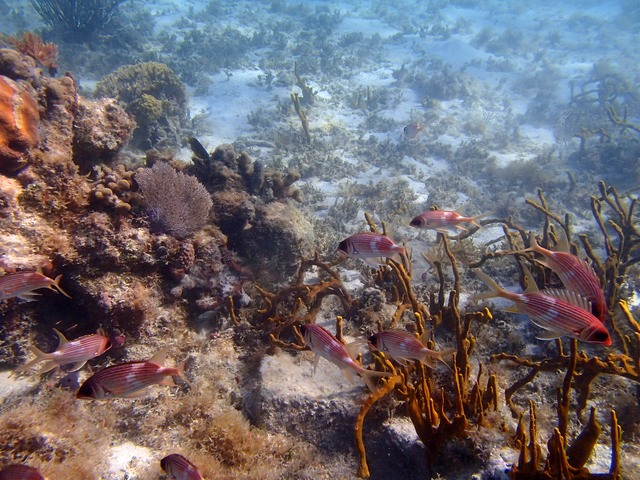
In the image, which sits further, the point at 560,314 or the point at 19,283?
the point at 19,283

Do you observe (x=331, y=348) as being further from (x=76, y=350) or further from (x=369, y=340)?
(x=76, y=350)

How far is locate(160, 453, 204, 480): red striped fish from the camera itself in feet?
7.98

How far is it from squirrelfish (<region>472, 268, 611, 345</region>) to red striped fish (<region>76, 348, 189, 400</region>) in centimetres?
249

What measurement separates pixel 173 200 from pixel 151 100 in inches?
270

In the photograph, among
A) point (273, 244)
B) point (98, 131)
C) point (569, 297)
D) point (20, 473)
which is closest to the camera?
point (20, 473)

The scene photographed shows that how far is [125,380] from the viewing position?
2.51 meters

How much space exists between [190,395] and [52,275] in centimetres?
192

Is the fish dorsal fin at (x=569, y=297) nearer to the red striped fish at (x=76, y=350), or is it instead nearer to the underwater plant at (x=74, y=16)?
the red striped fish at (x=76, y=350)

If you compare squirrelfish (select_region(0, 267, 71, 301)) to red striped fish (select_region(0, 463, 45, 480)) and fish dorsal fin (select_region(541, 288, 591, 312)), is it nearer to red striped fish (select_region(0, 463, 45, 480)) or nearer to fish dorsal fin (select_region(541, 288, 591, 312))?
red striped fish (select_region(0, 463, 45, 480))

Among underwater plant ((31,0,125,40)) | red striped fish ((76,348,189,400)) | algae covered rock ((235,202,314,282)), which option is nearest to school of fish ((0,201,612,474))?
red striped fish ((76,348,189,400))

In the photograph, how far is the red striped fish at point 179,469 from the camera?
2434 millimetres

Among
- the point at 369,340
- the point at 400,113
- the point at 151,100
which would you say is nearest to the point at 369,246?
the point at 369,340

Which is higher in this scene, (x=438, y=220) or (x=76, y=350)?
(x=438, y=220)

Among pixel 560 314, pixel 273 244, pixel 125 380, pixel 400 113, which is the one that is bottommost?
pixel 125 380
